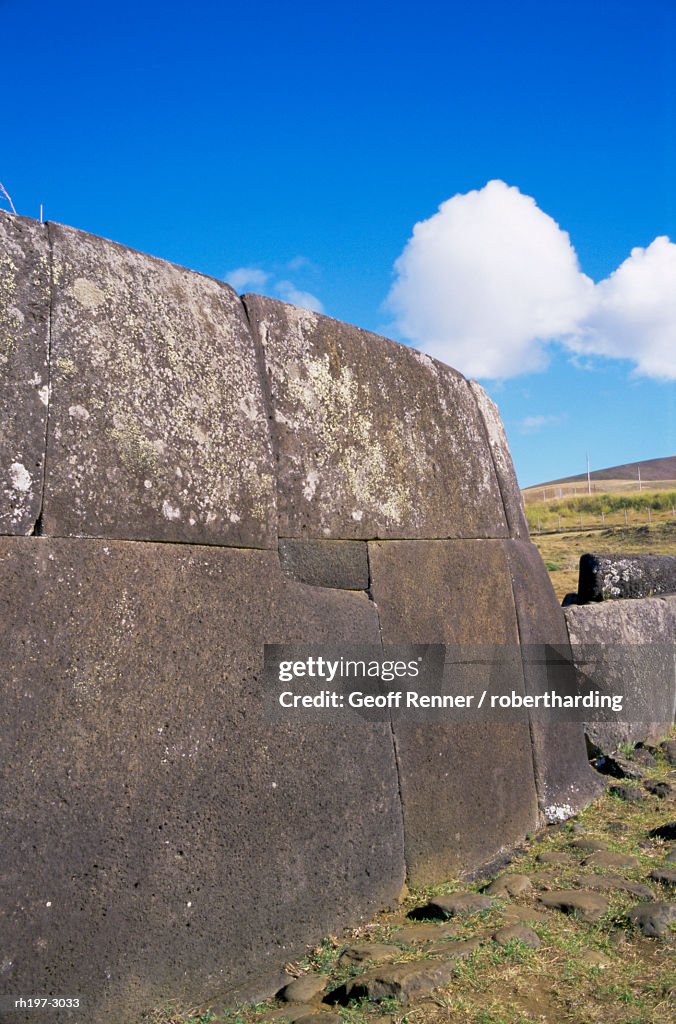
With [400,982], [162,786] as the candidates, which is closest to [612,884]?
[400,982]

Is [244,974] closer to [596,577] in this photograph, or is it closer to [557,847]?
[557,847]

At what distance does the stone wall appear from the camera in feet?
8.47

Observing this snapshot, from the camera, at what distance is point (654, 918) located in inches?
126

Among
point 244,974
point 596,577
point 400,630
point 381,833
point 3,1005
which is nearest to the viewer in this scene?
point 3,1005

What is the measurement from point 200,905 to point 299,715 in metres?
0.73

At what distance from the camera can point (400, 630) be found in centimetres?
379

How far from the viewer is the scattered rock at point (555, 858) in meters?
3.91

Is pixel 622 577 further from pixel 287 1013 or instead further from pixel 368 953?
pixel 287 1013

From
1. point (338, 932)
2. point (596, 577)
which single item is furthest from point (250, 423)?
point (596, 577)

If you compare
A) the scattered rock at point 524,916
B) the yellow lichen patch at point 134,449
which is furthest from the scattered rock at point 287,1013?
the yellow lichen patch at point 134,449

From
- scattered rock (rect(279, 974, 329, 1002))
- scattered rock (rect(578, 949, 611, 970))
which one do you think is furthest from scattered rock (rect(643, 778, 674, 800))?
scattered rock (rect(279, 974, 329, 1002))

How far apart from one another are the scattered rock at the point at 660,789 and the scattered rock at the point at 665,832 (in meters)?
0.60

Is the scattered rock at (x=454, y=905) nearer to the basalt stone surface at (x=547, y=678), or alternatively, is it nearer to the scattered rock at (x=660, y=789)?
the basalt stone surface at (x=547, y=678)

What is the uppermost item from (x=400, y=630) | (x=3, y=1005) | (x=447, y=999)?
(x=400, y=630)
